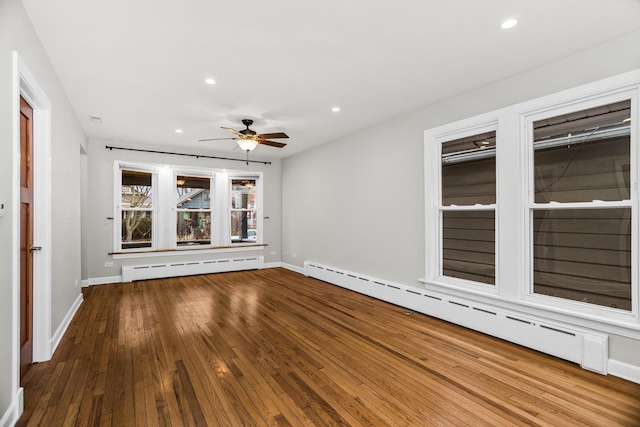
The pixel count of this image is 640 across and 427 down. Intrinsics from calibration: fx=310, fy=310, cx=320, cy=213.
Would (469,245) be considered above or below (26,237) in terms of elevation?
below

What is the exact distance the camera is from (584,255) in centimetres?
294

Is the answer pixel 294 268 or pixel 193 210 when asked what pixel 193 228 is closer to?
pixel 193 210

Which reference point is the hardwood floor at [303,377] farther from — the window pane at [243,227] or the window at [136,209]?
the window pane at [243,227]

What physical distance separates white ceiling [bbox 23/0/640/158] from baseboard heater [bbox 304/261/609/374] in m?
2.52

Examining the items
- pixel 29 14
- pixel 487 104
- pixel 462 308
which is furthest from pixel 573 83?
pixel 29 14

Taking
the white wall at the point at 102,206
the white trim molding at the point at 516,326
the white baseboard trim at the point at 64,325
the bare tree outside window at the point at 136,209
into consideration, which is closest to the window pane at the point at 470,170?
the white trim molding at the point at 516,326

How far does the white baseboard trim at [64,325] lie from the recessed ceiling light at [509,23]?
4.90m

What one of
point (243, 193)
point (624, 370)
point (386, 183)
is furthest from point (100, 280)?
point (624, 370)

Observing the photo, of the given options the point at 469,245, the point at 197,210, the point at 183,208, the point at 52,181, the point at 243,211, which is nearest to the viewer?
the point at 52,181

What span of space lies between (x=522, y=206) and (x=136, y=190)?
6.81 m

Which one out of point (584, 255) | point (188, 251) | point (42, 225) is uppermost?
point (42, 225)

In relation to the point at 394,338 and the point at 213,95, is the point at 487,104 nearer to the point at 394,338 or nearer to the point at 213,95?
the point at 394,338

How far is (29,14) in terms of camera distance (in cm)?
224

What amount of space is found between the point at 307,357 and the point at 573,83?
352 centimetres
